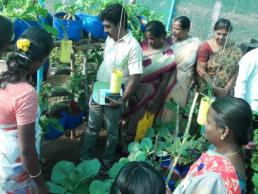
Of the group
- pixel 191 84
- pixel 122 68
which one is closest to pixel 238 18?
pixel 191 84

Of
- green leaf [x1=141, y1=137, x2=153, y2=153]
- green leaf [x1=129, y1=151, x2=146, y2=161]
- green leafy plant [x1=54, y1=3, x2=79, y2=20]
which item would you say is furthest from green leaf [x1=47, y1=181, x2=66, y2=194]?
green leafy plant [x1=54, y1=3, x2=79, y2=20]

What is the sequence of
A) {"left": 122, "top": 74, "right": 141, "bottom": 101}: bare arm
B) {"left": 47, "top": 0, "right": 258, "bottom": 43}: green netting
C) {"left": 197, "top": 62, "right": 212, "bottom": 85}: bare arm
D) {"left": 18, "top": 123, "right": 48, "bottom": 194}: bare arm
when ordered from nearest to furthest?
{"left": 18, "top": 123, "right": 48, "bottom": 194}: bare arm < {"left": 122, "top": 74, "right": 141, "bottom": 101}: bare arm < {"left": 197, "top": 62, "right": 212, "bottom": 85}: bare arm < {"left": 47, "top": 0, "right": 258, "bottom": 43}: green netting

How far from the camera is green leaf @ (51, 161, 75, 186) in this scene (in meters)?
2.79

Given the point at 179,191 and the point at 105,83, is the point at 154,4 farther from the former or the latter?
the point at 179,191

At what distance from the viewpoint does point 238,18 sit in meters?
7.32

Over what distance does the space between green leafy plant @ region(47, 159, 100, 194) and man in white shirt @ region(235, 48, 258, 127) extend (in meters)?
1.45

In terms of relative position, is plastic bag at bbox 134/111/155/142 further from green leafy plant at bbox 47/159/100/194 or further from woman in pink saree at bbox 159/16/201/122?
green leafy plant at bbox 47/159/100/194

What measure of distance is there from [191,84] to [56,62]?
228cm

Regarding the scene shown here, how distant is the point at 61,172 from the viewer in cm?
283

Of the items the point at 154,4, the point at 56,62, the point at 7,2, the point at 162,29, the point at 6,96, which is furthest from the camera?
the point at 154,4

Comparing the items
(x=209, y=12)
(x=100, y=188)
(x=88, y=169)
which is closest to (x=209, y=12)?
(x=209, y=12)

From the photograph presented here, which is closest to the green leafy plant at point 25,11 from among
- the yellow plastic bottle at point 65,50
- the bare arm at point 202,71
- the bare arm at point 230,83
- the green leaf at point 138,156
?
the yellow plastic bottle at point 65,50

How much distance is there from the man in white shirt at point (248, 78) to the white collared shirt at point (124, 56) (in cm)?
89

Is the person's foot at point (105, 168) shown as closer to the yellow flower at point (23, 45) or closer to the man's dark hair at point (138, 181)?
the yellow flower at point (23, 45)
